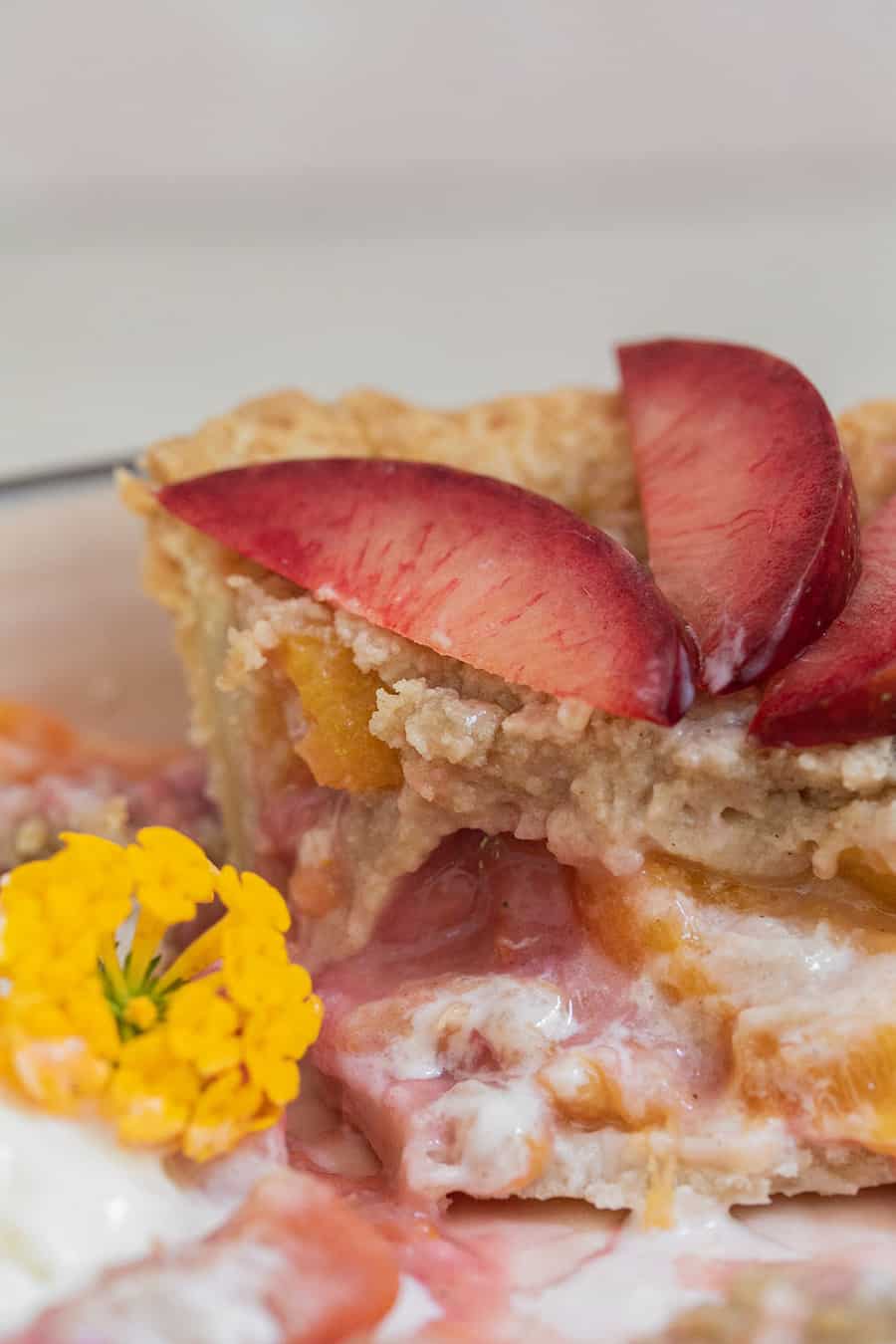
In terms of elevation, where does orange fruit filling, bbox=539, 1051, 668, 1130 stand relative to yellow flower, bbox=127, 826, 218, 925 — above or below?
below

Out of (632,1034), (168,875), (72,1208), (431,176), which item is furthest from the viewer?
(431,176)

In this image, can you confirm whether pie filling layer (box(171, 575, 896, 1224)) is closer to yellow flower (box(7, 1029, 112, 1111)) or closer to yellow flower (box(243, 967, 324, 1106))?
yellow flower (box(243, 967, 324, 1106))

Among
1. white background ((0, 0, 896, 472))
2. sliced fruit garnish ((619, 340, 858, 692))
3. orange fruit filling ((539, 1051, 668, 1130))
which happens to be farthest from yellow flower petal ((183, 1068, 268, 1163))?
white background ((0, 0, 896, 472))

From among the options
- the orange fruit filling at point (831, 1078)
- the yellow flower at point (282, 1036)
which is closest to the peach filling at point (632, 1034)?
the orange fruit filling at point (831, 1078)

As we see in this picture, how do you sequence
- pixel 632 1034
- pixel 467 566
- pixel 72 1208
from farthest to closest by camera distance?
pixel 467 566
pixel 632 1034
pixel 72 1208

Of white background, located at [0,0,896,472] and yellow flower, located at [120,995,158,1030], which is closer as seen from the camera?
yellow flower, located at [120,995,158,1030]

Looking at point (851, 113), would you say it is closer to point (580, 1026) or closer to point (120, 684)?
point (120, 684)

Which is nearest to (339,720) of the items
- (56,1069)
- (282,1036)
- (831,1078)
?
(282,1036)

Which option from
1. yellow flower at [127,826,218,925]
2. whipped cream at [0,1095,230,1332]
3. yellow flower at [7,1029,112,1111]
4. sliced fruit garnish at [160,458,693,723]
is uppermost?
sliced fruit garnish at [160,458,693,723]

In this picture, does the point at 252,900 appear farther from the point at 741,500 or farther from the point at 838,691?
the point at 741,500
